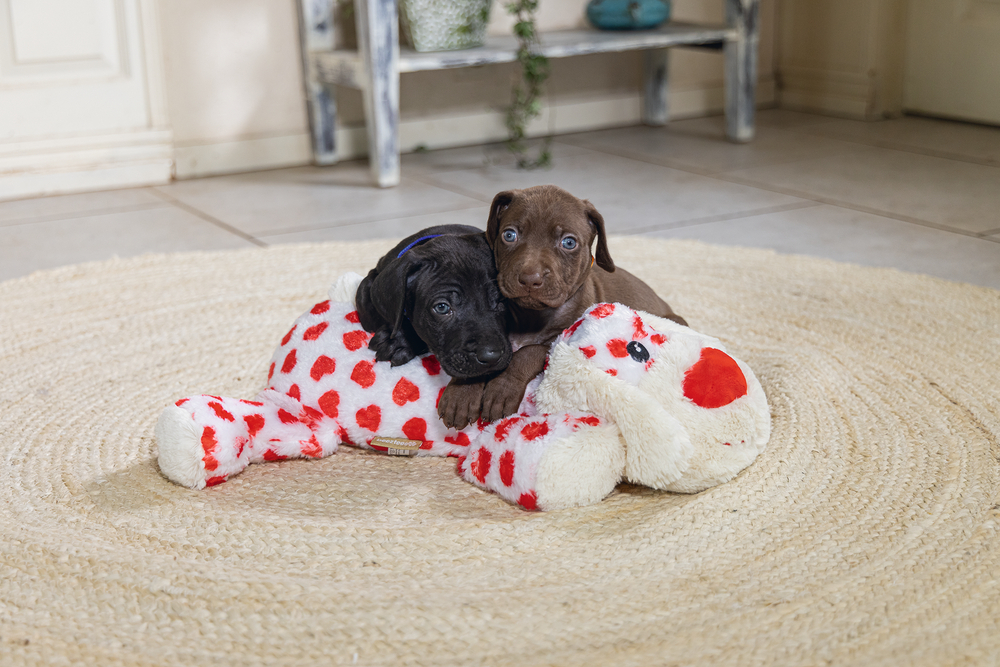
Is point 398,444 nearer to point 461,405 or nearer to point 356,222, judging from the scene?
point 461,405

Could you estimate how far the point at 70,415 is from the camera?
144 cm

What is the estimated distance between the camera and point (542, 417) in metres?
1.15

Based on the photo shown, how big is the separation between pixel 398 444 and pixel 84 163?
2.24 metres

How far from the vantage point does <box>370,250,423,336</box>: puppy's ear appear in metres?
1.16

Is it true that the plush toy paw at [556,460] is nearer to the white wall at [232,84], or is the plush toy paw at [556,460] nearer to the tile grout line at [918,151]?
the white wall at [232,84]

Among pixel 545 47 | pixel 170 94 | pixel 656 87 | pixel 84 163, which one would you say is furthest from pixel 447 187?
pixel 656 87

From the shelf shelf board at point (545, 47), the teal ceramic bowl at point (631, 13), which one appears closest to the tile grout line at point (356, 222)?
the shelf shelf board at point (545, 47)

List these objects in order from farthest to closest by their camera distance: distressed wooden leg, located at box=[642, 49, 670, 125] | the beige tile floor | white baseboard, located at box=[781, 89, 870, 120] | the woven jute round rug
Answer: white baseboard, located at box=[781, 89, 870, 120] < distressed wooden leg, located at box=[642, 49, 670, 125] < the beige tile floor < the woven jute round rug

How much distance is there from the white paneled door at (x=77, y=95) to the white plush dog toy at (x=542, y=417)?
206 centimetres

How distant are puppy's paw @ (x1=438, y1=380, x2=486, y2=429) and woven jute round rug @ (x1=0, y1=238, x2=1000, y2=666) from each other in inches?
3.6

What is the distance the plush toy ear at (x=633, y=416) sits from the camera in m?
1.10

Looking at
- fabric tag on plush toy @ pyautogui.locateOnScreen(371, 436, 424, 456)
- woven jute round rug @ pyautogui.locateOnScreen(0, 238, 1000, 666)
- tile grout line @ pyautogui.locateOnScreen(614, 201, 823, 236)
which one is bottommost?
woven jute round rug @ pyautogui.locateOnScreen(0, 238, 1000, 666)

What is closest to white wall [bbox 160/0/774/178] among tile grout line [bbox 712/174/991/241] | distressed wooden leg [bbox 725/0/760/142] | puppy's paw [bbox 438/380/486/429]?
distressed wooden leg [bbox 725/0/760/142]

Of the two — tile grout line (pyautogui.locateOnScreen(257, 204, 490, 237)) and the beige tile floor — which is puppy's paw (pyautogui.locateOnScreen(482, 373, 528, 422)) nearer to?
the beige tile floor
